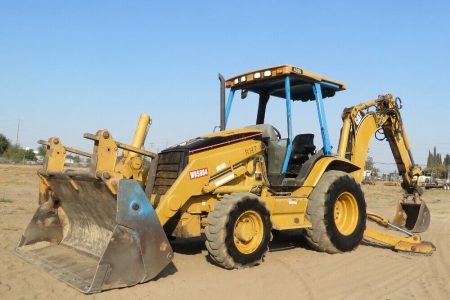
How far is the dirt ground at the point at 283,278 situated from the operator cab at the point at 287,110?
4.51 ft

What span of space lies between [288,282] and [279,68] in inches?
134

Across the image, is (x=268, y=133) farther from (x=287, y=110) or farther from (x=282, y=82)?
(x=282, y=82)

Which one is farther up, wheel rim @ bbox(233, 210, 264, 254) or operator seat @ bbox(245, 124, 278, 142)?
operator seat @ bbox(245, 124, 278, 142)

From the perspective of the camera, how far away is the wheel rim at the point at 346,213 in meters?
7.71

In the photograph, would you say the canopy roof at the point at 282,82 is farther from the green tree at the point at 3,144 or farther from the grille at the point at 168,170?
the green tree at the point at 3,144

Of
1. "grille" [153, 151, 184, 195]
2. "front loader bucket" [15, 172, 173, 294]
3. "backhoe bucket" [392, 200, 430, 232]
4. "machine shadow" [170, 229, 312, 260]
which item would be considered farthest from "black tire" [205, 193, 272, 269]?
"backhoe bucket" [392, 200, 430, 232]

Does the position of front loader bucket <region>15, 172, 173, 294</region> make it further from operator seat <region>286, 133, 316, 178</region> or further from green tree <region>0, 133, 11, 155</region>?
green tree <region>0, 133, 11, 155</region>

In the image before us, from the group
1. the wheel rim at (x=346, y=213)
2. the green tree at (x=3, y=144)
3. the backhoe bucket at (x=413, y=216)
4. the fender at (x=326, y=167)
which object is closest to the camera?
the fender at (x=326, y=167)

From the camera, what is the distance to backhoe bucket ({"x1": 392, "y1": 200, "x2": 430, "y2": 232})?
356 inches

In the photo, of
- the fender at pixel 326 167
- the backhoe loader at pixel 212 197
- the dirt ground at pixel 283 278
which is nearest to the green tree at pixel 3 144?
the dirt ground at pixel 283 278

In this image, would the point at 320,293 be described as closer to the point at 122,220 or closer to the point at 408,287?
the point at 408,287

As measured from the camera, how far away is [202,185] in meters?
6.28

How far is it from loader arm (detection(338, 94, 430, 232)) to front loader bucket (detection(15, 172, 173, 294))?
462 centimetres

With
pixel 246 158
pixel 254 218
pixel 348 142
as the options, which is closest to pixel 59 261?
pixel 254 218
